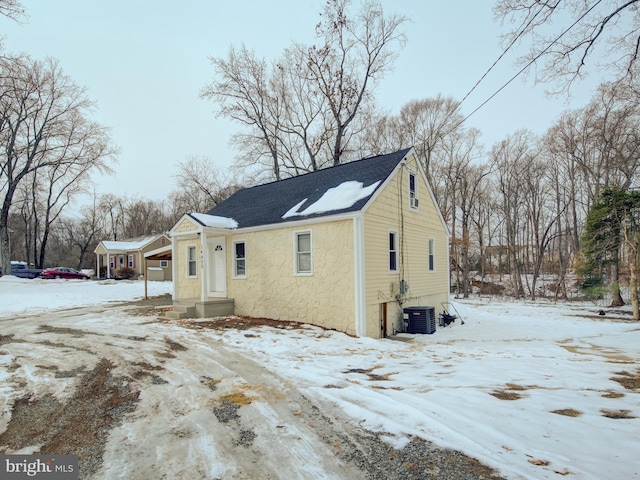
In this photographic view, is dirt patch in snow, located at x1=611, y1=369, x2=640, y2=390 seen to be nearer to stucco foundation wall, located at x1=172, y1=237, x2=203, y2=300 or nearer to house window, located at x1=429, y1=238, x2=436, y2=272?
house window, located at x1=429, y1=238, x2=436, y2=272

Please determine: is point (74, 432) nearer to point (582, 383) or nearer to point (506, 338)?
point (582, 383)

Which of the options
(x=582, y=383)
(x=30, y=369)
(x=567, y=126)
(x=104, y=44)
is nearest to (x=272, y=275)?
(x=30, y=369)

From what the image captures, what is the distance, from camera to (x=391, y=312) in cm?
1116

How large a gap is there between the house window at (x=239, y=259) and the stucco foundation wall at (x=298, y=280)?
16 centimetres

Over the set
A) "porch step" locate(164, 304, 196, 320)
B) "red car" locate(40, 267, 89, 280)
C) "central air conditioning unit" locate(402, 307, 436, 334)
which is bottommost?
"central air conditioning unit" locate(402, 307, 436, 334)

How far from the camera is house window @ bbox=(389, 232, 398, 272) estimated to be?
11.4m

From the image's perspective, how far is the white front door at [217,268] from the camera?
12.9 meters

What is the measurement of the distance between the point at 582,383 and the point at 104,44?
55.7 feet

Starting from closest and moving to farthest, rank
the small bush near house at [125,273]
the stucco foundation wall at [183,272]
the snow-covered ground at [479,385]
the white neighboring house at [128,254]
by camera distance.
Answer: the snow-covered ground at [479,385], the stucco foundation wall at [183,272], the small bush near house at [125,273], the white neighboring house at [128,254]

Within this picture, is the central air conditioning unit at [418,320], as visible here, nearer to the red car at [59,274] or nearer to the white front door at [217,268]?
the white front door at [217,268]

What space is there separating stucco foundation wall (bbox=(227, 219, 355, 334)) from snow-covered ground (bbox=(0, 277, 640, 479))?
0.76 metres

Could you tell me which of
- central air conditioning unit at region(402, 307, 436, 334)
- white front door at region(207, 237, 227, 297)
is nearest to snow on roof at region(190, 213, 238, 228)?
white front door at region(207, 237, 227, 297)

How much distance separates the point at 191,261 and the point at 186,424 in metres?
10.9

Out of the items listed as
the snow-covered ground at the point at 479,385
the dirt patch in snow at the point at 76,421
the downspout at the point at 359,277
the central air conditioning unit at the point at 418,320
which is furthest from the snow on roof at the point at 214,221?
the dirt patch in snow at the point at 76,421
